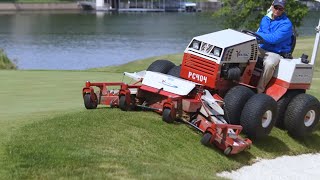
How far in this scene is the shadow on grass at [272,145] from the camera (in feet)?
26.3

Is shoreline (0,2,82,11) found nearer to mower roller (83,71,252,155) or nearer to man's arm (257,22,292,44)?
mower roller (83,71,252,155)

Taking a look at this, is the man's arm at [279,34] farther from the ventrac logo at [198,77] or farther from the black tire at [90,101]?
the black tire at [90,101]

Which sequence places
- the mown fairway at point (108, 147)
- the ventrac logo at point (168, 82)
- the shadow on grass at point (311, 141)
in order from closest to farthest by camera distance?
the mown fairway at point (108, 147) < the ventrac logo at point (168, 82) < the shadow on grass at point (311, 141)

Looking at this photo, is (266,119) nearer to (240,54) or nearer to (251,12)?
(240,54)

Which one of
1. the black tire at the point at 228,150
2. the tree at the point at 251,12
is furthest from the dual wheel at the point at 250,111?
the tree at the point at 251,12

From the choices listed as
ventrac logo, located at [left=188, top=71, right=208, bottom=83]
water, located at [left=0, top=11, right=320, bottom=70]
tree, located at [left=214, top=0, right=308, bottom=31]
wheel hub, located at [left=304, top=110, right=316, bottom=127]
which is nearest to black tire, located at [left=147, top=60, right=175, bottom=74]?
ventrac logo, located at [left=188, top=71, right=208, bottom=83]

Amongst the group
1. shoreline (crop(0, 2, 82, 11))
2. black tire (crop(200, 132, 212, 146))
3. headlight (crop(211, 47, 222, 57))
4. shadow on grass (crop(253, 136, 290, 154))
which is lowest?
shoreline (crop(0, 2, 82, 11))

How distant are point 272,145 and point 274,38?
1626 mm

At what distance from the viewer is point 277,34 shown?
27.1 ft

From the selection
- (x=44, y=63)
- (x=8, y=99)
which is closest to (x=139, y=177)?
(x=8, y=99)

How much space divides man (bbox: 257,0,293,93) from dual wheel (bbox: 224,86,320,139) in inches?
20.1

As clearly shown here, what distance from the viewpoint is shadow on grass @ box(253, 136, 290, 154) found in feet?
26.3

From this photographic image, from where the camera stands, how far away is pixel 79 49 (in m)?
48.4

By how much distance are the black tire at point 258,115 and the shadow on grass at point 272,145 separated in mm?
278
